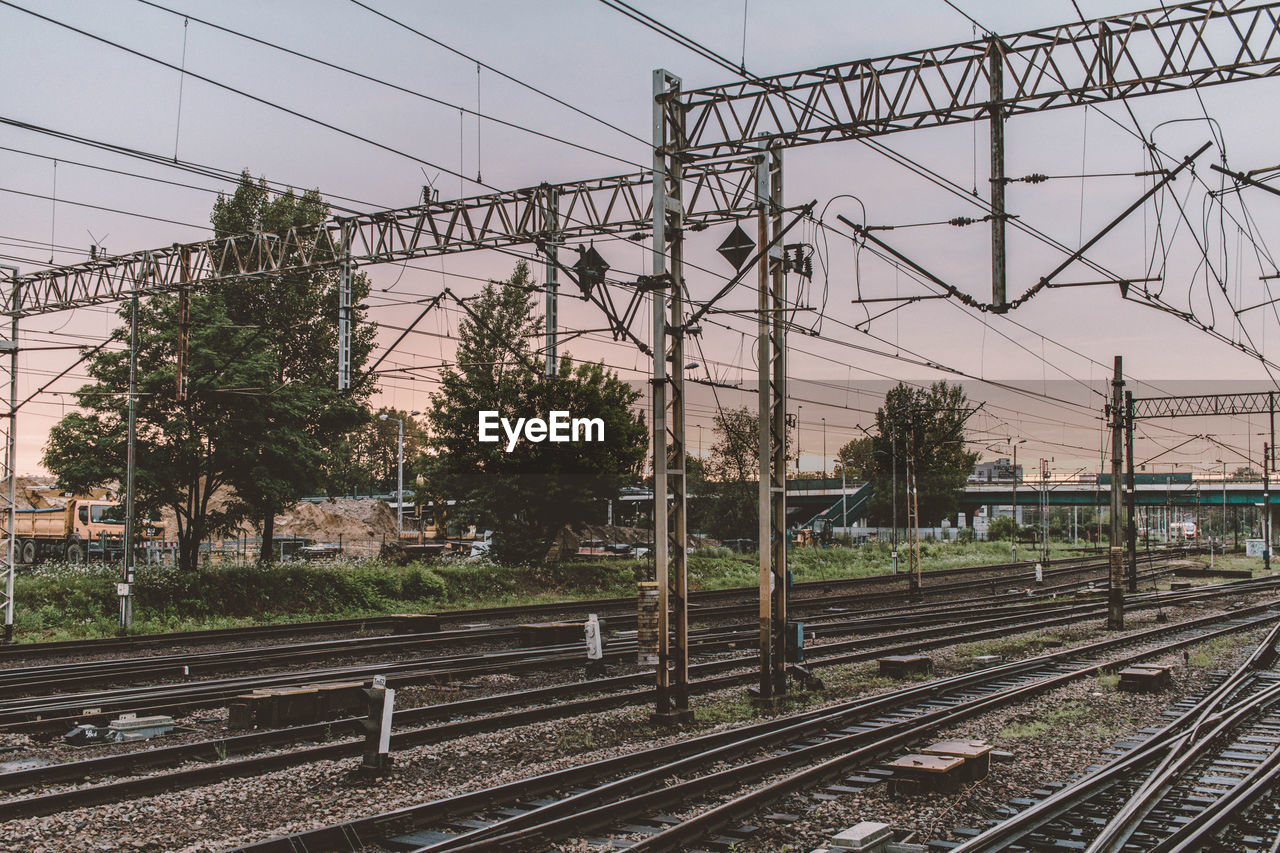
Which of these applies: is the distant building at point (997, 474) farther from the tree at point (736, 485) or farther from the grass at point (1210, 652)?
the grass at point (1210, 652)

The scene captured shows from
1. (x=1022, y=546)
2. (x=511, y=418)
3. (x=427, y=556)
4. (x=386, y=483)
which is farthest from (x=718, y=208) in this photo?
(x=386, y=483)

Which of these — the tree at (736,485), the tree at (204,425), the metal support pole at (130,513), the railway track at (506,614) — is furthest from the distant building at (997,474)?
the metal support pole at (130,513)

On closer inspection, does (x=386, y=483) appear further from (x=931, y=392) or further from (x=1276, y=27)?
(x=1276, y=27)

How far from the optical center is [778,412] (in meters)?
16.8

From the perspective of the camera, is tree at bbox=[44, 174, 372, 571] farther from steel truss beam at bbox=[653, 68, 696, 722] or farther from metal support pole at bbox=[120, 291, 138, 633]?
steel truss beam at bbox=[653, 68, 696, 722]

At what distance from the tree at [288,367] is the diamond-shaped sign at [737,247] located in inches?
503

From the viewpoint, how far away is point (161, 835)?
31.4 feet

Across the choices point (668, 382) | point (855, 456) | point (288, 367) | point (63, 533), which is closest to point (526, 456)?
point (288, 367)

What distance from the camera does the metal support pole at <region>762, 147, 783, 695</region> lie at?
54.2ft

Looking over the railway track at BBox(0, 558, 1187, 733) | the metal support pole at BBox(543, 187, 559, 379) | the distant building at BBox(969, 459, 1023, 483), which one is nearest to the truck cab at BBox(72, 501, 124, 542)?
the railway track at BBox(0, 558, 1187, 733)

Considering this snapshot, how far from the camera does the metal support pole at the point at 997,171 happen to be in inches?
515

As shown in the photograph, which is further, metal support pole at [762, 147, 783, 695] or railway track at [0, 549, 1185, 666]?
railway track at [0, 549, 1185, 666]

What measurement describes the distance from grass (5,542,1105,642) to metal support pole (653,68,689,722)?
17.3 metres

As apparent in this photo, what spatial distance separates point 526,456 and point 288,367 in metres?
11.6
